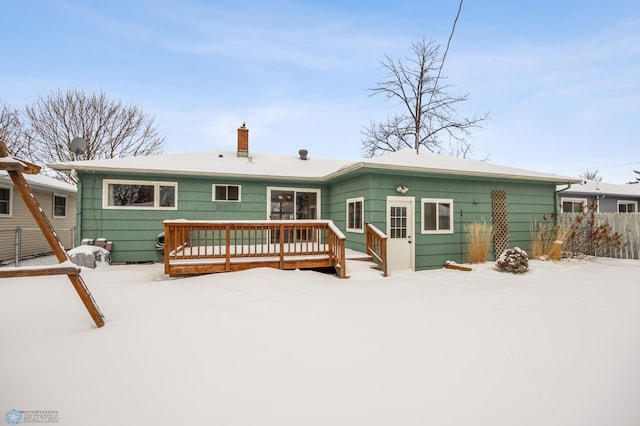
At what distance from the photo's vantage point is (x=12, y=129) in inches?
612

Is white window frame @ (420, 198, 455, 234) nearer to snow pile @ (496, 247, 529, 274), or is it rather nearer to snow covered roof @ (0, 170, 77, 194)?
snow pile @ (496, 247, 529, 274)

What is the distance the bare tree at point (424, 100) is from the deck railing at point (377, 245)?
34.6 ft

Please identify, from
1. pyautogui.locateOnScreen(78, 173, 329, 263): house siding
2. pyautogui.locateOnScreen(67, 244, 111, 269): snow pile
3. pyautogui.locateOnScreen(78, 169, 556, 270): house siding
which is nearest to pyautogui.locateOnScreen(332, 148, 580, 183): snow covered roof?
pyautogui.locateOnScreen(78, 169, 556, 270): house siding

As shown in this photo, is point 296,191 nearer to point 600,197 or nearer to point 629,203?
point 600,197

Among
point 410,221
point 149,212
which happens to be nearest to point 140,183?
point 149,212

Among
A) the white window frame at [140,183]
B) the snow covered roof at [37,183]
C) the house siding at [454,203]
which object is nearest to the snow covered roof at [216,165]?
the white window frame at [140,183]

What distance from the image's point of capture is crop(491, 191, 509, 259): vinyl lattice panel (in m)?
8.52

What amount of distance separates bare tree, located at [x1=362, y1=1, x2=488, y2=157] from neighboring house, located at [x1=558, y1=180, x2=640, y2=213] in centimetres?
544

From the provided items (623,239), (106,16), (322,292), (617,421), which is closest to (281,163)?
(322,292)

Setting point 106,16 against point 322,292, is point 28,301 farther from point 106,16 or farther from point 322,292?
point 106,16

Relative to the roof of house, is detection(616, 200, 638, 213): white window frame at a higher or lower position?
lower

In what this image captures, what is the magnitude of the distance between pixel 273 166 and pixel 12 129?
16834 millimetres

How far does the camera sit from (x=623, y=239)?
9414 mm

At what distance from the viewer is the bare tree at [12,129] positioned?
1541 centimetres
